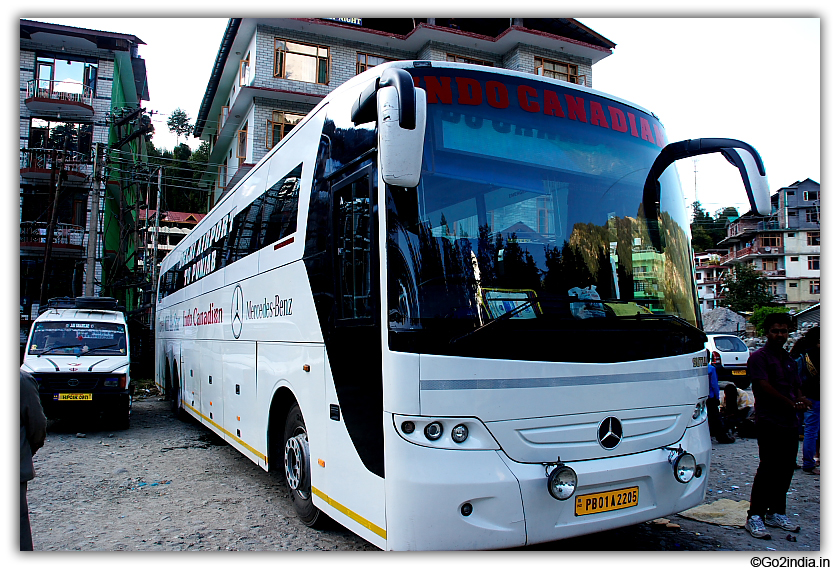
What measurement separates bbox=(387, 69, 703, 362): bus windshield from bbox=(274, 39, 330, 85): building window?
20987 mm

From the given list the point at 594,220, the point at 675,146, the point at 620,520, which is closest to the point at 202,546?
the point at 620,520

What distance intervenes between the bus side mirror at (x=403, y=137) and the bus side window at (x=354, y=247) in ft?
2.43

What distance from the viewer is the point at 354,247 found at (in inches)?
168

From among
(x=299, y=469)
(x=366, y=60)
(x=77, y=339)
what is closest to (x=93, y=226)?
(x=77, y=339)

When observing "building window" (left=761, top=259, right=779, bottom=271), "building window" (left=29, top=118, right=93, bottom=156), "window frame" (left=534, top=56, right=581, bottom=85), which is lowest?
"building window" (left=761, top=259, right=779, bottom=271)

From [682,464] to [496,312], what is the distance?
5.91 feet

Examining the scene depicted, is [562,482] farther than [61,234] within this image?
No

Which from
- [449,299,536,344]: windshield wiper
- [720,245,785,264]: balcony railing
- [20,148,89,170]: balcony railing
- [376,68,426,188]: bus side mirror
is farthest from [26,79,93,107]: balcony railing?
[449,299,536,344]: windshield wiper

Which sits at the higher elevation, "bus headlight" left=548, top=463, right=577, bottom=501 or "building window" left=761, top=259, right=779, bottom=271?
"building window" left=761, top=259, right=779, bottom=271

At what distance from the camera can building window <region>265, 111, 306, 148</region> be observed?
2394cm

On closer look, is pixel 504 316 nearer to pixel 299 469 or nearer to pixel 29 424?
pixel 299 469

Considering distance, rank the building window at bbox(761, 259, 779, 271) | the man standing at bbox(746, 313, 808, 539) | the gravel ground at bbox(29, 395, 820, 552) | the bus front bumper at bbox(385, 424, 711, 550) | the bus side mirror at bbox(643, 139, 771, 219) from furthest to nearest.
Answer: the building window at bbox(761, 259, 779, 271) < the man standing at bbox(746, 313, 808, 539) < the gravel ground at bbox(29, 395, 820, 552) < the bus side mirror at bbox(643, 139, 771, 219) < the bus front bumper at bbox(385, 424, 711, 550)

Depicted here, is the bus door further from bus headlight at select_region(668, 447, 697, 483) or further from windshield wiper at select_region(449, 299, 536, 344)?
bus headlight at select_region(668, 447, 697, 483)

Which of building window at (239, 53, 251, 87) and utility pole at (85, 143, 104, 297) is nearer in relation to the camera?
utility pole at (85, 143, 104, 297)
